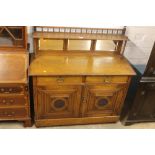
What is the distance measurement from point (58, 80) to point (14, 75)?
0.39 m

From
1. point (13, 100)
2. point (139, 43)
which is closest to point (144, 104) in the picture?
point (139, 43)

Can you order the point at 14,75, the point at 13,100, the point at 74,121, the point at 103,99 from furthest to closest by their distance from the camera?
the point at 74,121 → the point at 103,99 → the point at 13,100 → the point at 14,75

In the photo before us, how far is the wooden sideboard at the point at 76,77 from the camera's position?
1828 millimetres

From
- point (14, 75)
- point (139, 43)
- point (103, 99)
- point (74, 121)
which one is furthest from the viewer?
point (139, 43)

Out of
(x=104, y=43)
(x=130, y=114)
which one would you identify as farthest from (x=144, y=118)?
(x=104, y=43)

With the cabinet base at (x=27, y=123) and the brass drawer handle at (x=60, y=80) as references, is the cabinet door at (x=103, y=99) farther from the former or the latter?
the cabinet base at (x=27, y=123)

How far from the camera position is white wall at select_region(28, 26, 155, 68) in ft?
7.14

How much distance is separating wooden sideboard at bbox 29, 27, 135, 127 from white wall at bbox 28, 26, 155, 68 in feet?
0.62

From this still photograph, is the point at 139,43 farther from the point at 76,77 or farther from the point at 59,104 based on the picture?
the point at 59,104

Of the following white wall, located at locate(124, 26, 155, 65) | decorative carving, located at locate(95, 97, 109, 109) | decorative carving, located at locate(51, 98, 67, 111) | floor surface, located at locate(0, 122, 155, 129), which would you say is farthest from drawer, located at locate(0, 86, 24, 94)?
white wall, located at locate(124, 26, 155, 65)

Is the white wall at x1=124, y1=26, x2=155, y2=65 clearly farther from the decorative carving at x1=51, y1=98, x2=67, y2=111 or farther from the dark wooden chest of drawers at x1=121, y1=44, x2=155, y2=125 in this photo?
the decorative carving at x1=51, y1=98, x2=67, y2=111

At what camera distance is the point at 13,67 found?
6.09 feet
